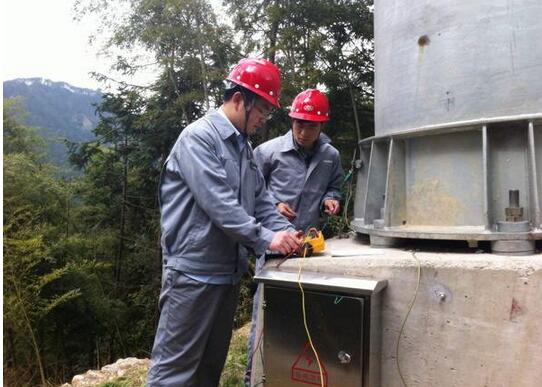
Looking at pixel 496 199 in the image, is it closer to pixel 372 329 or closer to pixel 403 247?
pixel 403 247

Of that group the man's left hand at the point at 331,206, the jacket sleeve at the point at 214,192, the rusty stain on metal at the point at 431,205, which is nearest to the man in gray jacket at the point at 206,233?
the jacket sleeve at the point at 214,192

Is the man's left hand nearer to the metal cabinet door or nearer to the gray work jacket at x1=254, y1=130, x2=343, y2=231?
the gray work jacket at x1=254, y1=130, x2=343, y2=231

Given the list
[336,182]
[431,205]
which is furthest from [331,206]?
[431,205]

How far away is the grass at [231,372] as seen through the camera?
149 inches

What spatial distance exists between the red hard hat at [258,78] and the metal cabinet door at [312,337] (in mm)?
1090

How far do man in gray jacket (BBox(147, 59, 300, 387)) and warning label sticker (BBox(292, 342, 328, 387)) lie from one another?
20.1 inches

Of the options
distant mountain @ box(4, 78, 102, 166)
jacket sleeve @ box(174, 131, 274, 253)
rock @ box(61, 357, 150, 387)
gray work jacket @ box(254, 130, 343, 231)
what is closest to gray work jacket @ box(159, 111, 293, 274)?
jacket sleeve @ box(174, 131, 274, 253)

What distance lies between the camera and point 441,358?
2.19 metres

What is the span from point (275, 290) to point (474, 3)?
1869mm

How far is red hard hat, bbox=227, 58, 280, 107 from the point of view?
257 centimetres

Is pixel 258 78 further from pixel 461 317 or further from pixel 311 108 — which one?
pixel 461 317

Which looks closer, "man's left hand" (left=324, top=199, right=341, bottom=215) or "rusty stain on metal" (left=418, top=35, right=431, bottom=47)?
"rusty stain on metal" (left=418, top=35, right=431, bottom=47)

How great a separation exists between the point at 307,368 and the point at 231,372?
183 cm

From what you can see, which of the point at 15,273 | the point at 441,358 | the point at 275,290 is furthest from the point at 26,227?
the point at 441,358
